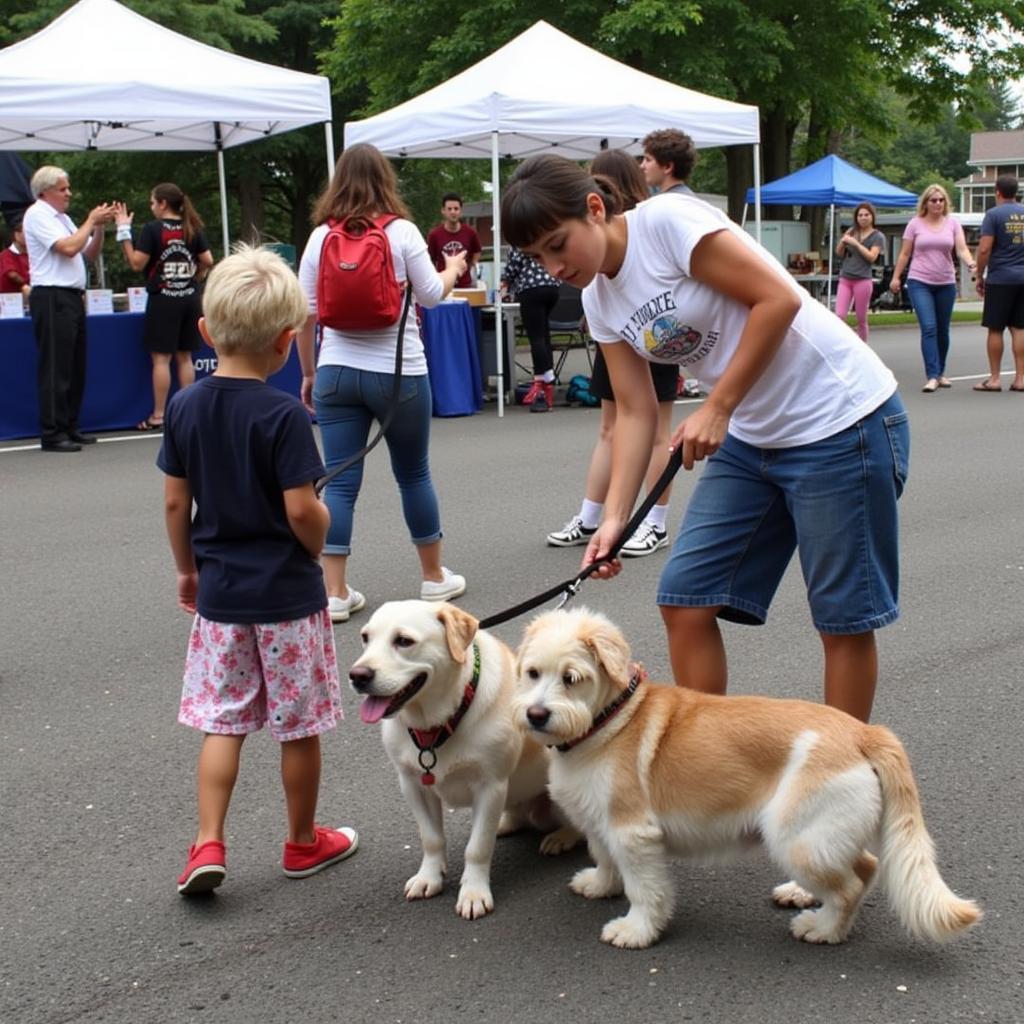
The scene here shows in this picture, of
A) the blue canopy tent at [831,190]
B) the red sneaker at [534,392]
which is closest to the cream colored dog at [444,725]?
the red sneaker at [534,392]

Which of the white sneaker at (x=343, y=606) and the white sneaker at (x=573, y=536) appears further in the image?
the white sneaker at (x=573, y=536)

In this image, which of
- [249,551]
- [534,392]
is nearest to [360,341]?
[249,551]

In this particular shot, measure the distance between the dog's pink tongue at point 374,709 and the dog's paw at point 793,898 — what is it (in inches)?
43.3

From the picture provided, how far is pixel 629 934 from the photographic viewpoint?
9.98ft

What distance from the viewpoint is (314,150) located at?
31.5 meters

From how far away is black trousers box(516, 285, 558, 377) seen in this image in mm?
12969

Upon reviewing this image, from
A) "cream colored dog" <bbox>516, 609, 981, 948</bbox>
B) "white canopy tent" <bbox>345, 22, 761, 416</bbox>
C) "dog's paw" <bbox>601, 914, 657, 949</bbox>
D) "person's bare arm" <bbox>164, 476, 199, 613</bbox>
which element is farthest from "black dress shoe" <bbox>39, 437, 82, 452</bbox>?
"dog's paw" <bbox>601, 914, 657, 949</bbox>

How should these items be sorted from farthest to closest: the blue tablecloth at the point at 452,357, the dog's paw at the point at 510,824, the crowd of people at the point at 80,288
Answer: the blue tablecloth at the point at 452,357 → the crowd of people at the point at 80,288 → the dog's paw at the point at 510,824

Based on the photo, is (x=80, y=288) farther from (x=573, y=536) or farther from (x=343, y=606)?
(x=343, y=606)

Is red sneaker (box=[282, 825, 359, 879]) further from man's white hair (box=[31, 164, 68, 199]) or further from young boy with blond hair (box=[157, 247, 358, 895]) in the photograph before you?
man's white hair (box=[31, 164, 68, 199])

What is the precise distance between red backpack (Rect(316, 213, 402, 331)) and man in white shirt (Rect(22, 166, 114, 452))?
552cm

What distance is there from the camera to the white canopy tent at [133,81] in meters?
11.2

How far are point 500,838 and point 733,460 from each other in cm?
132

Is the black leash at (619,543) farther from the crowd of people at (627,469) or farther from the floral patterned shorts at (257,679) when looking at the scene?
the floral patterned shorts at (257,679)
